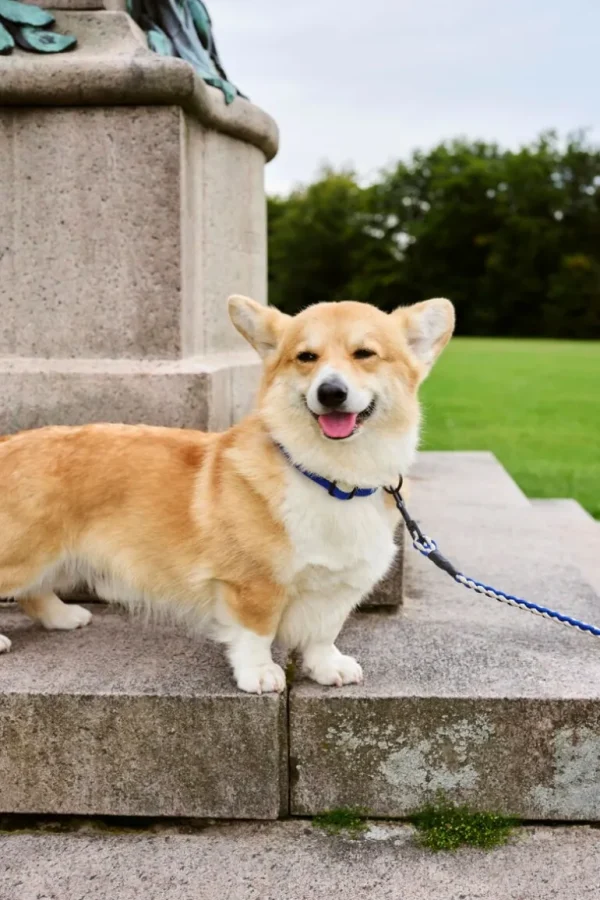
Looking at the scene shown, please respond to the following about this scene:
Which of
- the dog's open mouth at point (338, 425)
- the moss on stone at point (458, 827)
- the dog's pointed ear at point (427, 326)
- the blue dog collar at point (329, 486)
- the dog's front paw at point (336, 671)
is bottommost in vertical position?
the moss on stone at point (458, 827)

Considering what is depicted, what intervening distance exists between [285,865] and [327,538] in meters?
0.88

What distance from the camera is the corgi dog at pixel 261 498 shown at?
2562 millimetres

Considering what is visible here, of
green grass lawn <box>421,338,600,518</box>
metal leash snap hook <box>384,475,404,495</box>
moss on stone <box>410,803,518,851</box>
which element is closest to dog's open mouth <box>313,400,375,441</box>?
metal leash snap hook <box>384,475,404,495</box>

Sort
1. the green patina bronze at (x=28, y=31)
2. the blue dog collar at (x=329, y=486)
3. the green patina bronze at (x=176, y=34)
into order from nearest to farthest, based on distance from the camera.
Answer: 1. the blue dog collar at (x=329, y=486)
2. the green patina bronze at (x=28, y=31)
3. the green patina bronze at (x=176, y=34)

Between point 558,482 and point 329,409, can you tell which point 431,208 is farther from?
point 329,409

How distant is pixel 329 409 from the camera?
241 cm

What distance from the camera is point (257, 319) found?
8.87 ft

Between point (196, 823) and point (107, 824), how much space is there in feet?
0.85

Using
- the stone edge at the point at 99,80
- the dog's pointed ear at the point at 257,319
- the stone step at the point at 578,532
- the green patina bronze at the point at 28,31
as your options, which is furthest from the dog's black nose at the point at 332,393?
the stone step at the point at 578,532

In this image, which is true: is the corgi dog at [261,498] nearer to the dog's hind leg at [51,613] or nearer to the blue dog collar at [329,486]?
the blue dog collar at [329,486]

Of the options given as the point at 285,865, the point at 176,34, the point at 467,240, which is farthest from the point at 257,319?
the point at 467,240

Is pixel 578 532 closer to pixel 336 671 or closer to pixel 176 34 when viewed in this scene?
pixel 336 671

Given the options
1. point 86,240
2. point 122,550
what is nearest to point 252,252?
point 86,240

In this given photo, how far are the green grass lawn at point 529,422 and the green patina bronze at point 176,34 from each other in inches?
69.7
